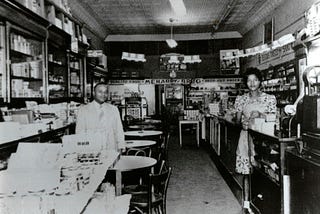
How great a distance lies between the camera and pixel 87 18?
35.8ft

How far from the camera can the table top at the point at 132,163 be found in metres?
3.64

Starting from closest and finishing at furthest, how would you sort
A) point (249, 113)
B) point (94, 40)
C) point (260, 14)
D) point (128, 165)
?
point (128, 165) → point (249, 113) → point (260, 14) → point (94, 40)

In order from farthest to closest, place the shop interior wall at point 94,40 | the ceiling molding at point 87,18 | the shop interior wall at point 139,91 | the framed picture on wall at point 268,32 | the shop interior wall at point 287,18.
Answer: the shop interior wall at point 139,91
the shop interior wall at point 94,40
the framed picture on wall at point 268,32
the ceiling molding at point 87,18
the shop interior wall at point 287,18

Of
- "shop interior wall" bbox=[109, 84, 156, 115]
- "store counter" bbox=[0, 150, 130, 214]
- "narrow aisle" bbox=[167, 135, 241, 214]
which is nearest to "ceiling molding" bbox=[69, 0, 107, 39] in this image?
"shop interior wall" bbox=[109, 84, 156, 115]

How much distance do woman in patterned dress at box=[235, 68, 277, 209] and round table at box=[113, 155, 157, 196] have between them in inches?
46.1

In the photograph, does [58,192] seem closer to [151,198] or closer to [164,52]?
[151,198]

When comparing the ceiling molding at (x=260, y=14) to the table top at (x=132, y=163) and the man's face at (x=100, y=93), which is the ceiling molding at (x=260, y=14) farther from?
the table top at (x=132, y=163)

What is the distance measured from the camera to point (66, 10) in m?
7.23

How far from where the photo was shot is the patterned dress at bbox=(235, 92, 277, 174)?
446 centimetres

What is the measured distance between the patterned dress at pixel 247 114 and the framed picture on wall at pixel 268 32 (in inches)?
239

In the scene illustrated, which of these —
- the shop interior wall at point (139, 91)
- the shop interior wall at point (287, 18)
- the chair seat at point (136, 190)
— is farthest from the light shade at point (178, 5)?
the shop interior wall at point (139, 91)

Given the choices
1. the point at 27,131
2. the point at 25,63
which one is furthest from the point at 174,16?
the point at 27,131

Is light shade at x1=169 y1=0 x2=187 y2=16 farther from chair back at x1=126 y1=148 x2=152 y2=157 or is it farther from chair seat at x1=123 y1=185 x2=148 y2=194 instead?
chair seat at x1=123 y1=185 x2=148 y2=194

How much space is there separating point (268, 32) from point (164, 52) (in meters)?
5.28
